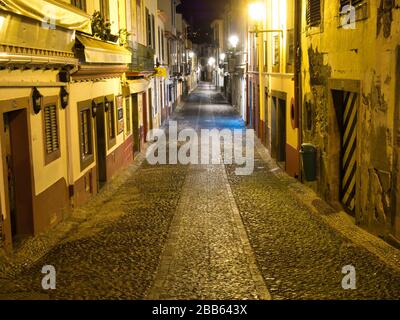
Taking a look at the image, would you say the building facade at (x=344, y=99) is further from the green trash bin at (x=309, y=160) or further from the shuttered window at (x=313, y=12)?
the green trash bin at (x=309, y=160)

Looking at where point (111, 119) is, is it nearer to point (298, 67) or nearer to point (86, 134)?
point (86, 134)

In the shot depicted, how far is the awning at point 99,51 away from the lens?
11386mm

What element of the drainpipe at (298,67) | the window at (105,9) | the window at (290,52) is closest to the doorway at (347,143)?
the drainpipe at (298,67)

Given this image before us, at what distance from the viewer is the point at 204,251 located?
820 centimetres

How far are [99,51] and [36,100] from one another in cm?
351

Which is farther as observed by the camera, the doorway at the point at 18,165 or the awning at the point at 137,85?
the awning at the point at 137,85

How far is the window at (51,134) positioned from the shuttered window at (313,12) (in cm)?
584

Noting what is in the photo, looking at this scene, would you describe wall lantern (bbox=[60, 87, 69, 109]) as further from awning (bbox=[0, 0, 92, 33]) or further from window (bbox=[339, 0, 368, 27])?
window (bbox=[339, 0, 368, 27])

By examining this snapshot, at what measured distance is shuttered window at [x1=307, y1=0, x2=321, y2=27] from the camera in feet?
38.9

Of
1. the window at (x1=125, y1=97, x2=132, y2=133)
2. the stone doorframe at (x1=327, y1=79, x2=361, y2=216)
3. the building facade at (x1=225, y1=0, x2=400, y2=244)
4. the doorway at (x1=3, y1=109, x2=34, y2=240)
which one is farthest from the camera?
the window at (x1=125, y1=97, x2=132, y2=133)

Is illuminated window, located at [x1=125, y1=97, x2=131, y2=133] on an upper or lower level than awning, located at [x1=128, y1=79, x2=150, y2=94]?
lower

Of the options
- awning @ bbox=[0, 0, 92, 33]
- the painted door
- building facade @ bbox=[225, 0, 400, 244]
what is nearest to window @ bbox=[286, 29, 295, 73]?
building facade @ bbox=[225, 0, 400, 244]

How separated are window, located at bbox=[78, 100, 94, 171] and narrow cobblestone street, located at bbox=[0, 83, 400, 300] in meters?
0.94

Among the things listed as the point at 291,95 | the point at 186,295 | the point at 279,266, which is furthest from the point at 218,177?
the point at 186,295
